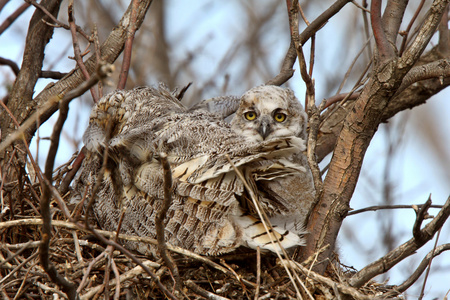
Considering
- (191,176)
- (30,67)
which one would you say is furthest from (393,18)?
(30,67)

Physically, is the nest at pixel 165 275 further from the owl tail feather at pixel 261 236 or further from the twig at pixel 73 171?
the twig at pixel 73 171

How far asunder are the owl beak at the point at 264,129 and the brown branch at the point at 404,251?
1.32 m

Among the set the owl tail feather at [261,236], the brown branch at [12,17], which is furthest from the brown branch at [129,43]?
the owl tail feather at [261,236]

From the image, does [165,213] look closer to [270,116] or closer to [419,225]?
[419,225]

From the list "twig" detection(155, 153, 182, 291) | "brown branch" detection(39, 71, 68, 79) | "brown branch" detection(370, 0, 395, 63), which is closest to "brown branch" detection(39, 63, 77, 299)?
"twig" detection(155, 153, 182, 291)

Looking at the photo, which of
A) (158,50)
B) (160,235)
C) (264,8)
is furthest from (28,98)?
(264,8)

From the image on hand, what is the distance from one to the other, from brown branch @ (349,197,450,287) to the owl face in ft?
4.37

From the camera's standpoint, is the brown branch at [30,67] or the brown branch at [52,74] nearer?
the brown branch at [30,67]

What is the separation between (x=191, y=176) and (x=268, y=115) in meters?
1.12

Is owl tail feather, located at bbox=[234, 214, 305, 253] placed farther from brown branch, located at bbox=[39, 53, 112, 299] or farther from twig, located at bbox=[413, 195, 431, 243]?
brown branch, located at bbox=[39, 53, 112, 299]

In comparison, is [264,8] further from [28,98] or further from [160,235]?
[160,235]

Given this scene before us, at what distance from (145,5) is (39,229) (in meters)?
1.67

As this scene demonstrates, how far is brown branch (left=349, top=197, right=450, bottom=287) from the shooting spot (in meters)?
2.09

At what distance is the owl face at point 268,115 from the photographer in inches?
137
